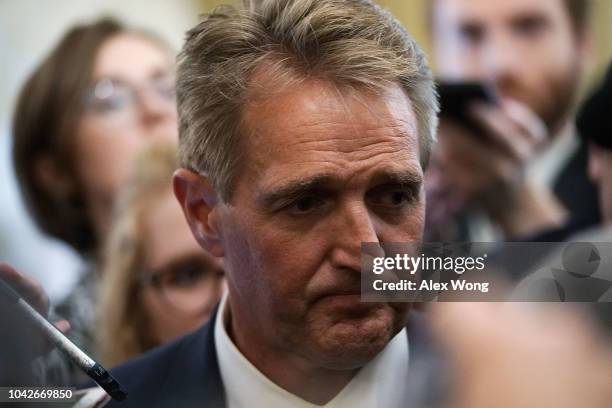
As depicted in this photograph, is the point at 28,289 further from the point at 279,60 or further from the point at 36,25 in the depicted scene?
the point at 36,25

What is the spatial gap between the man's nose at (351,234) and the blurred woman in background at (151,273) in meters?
0.62

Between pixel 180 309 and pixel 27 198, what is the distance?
0.93 meters

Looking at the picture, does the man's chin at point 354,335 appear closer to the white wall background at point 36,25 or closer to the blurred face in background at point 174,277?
the blurred face in background at point 174,277

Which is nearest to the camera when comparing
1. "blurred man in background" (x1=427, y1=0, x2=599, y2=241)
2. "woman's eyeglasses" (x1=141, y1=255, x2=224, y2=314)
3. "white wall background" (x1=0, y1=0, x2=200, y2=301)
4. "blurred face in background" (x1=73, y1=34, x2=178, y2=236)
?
"woman's eyeglasses" (x1=141, y1=255, x2=224, y2=314)

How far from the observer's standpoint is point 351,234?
4.38ft

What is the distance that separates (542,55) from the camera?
2.52 metres

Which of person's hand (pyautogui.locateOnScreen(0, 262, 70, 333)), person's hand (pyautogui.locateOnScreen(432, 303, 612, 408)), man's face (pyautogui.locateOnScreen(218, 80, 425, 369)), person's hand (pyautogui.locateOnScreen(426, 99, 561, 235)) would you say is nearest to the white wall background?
person's hand (pyautogui.locateOnScreen(426, 99, 561, 235))

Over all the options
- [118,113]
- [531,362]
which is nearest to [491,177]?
[118,113]

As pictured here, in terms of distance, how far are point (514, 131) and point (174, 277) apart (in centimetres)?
80

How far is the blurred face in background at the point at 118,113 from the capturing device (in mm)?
2656

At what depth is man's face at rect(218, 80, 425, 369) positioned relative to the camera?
1.35m

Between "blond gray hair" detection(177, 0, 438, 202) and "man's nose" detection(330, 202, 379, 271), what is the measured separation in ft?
0.46

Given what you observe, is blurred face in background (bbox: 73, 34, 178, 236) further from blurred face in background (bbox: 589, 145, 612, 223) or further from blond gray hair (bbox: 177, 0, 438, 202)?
blond gray hair (bbox: 177, 0, 438, 202)

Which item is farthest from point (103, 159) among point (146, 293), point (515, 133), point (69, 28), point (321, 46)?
point (321, 46)
